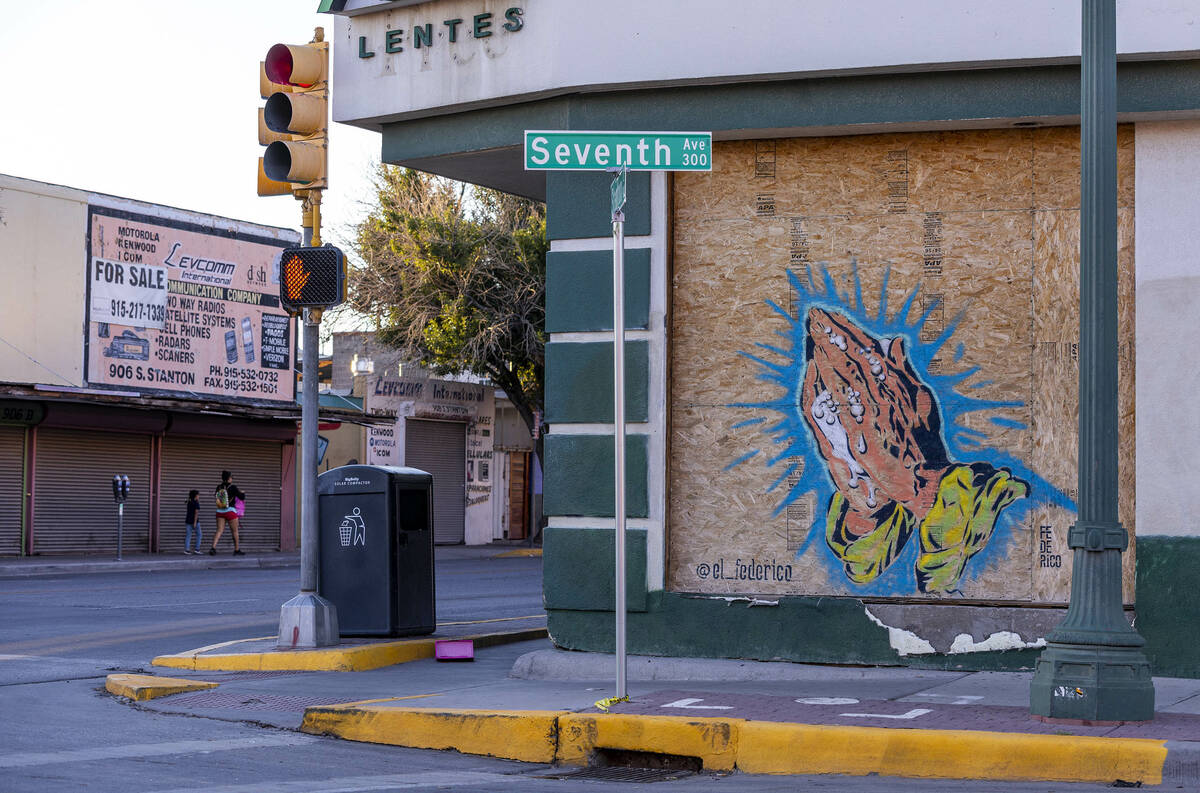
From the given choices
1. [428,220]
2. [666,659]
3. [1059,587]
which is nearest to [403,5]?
[666,659]

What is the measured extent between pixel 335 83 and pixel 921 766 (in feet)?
23.7

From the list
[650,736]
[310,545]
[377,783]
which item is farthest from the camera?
[310,545]

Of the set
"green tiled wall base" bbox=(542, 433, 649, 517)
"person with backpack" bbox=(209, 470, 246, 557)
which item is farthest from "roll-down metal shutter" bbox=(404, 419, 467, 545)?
"green tiled wall base" bbox=(542, 433, 649, 517)

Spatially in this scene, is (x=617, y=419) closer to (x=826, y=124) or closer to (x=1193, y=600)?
(x=826, y=124)

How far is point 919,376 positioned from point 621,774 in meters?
3.89

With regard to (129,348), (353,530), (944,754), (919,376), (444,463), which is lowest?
(944,754)

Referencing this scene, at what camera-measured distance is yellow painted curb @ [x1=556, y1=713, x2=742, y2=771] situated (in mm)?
7785

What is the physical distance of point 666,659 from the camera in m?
10.3

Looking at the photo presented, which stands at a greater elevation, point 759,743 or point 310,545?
point 310,545

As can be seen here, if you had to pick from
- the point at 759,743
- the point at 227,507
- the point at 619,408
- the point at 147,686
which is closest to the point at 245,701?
the point at 147,686

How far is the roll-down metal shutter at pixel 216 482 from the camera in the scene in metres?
32.3

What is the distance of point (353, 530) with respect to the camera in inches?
487

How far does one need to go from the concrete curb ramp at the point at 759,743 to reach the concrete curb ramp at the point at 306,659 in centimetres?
229

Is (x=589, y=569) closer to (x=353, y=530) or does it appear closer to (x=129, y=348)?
(x=353, y=530)
